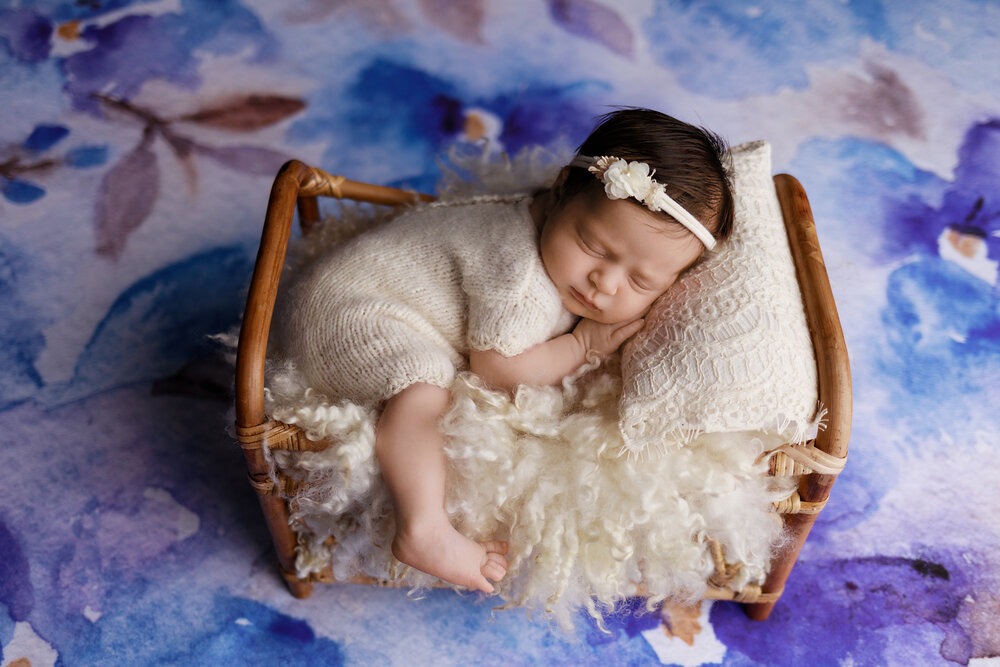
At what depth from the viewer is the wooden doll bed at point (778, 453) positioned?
1.05 m

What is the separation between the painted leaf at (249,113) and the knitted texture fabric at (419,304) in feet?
3.01

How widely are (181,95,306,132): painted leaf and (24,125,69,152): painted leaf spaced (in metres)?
0.29

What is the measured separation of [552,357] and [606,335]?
0.09 metres

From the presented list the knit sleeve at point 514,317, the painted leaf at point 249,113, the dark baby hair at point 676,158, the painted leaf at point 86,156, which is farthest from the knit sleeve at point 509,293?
the painted leaf at point 86,156

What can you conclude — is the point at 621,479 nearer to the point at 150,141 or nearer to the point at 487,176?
the point at 487,176

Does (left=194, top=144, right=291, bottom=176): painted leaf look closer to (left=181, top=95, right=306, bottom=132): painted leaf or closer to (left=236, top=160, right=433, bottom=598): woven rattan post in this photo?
(left=181, top=95, right=306, bottom=132): painted leaf

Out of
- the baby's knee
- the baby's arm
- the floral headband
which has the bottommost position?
the baby's knee

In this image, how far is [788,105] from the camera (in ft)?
7.22

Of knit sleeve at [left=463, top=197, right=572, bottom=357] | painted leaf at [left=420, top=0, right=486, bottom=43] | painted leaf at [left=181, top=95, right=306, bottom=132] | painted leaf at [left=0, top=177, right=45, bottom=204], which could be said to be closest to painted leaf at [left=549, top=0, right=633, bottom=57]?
painted leaf at [left=420, top=0, right=486, bottom=43]

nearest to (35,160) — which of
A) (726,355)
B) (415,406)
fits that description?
(415,406)

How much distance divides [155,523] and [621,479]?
2.75ft

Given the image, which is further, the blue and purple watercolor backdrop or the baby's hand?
the blue and purple watercolor backdrop

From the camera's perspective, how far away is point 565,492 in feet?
3.60

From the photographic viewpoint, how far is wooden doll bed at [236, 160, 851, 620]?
1047 mm
